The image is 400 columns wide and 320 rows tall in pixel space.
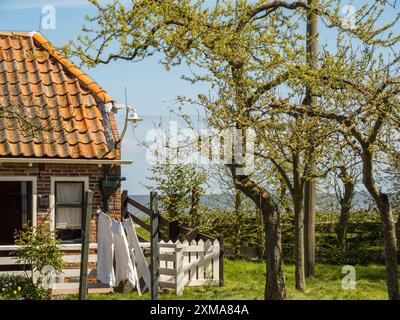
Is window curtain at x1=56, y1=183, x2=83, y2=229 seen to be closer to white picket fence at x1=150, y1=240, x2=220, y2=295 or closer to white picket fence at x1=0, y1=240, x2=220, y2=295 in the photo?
white picket fence at x1=0, y1=240, x2=220, y2=295

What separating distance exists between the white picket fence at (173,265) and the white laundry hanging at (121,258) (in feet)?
1.71

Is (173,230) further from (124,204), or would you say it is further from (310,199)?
(310,199)

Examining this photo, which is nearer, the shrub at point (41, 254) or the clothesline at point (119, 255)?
the shrub at point (41, 254)

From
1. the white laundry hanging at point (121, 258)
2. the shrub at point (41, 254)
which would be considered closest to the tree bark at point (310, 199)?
the white laundry hanging at point (121, 258)

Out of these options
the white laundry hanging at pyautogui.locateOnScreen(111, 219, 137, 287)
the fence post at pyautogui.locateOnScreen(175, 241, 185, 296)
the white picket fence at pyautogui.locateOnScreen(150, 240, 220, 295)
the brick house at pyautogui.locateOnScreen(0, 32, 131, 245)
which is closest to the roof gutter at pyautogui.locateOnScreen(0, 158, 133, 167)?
the brick house at pyautogui.locateOnScreen(0, 32, 131, 245)

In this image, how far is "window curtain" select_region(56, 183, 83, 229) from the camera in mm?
18594

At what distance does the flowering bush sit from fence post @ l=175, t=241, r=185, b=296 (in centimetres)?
275

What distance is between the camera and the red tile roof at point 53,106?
18328mm

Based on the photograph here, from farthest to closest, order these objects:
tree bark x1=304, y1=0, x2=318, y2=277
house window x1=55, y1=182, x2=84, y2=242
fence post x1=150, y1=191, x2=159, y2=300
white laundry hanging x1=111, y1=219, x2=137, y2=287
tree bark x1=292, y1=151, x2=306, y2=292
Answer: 1. house window x1=55, y1=182, x2=84, y2=242
2. tree bark x1=292, y1=151, x2=306, y2=292
3. tree bark x1=304, y1=0, x2=318, y2=277
4. white laundry hanging x1=111, y1=219, x2=137, y2=287
5. fence post x1=150, y1=191, x2=159, y2=300

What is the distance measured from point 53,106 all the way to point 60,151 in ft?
4.98

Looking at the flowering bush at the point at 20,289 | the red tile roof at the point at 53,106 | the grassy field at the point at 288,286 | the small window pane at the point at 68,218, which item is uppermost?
the red tile roof at the point at 53,106

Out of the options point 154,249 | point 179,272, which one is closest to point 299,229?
point 179,272

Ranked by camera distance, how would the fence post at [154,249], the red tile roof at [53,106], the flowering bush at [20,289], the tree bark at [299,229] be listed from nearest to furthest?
the fence post at [154,249]
the flowering bush at [20,289]
the tree bark at [299,229]
the red tile roof at [53,106]

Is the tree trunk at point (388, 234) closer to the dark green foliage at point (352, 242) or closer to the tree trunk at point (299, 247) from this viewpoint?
the tree trunk at point (299, 247)
